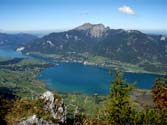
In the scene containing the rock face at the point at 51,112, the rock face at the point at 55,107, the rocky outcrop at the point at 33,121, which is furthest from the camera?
the rock face at the point at 55,107

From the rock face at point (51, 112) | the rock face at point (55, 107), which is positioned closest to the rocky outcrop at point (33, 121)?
the rock face at point (51, 112)

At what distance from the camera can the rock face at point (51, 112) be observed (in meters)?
57.3

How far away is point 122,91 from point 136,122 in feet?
17.7

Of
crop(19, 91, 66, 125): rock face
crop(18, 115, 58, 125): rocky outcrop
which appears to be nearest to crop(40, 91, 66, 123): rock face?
crop(19, 91, 66, 125): rock face

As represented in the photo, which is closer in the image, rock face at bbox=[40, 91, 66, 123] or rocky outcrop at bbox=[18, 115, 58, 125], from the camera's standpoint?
rocky outcrop at bbox=[18, 115, 58, 125]

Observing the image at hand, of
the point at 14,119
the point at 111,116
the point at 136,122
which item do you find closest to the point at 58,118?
the point at 14,119

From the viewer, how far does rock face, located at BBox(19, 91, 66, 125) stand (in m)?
57.3

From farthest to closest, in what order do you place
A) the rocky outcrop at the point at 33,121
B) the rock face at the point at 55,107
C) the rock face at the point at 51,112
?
the rock face at the point at 55,107, the rock face at the point at 51,112, the rocky outcrop at the point at 33,121

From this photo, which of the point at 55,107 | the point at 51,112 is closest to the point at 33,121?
the point at 51,112

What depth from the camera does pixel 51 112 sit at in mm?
63906

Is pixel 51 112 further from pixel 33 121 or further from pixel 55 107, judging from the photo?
pixel 33 121

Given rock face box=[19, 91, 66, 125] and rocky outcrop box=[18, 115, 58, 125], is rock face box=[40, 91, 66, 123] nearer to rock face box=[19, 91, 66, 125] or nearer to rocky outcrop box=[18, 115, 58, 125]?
rock face box=[19, 91, 66, 125]

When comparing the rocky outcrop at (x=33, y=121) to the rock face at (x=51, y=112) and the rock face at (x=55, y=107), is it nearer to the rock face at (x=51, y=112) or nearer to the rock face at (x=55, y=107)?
the rock face at (x=51, y=112)

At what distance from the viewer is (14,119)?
5841 centimetres
